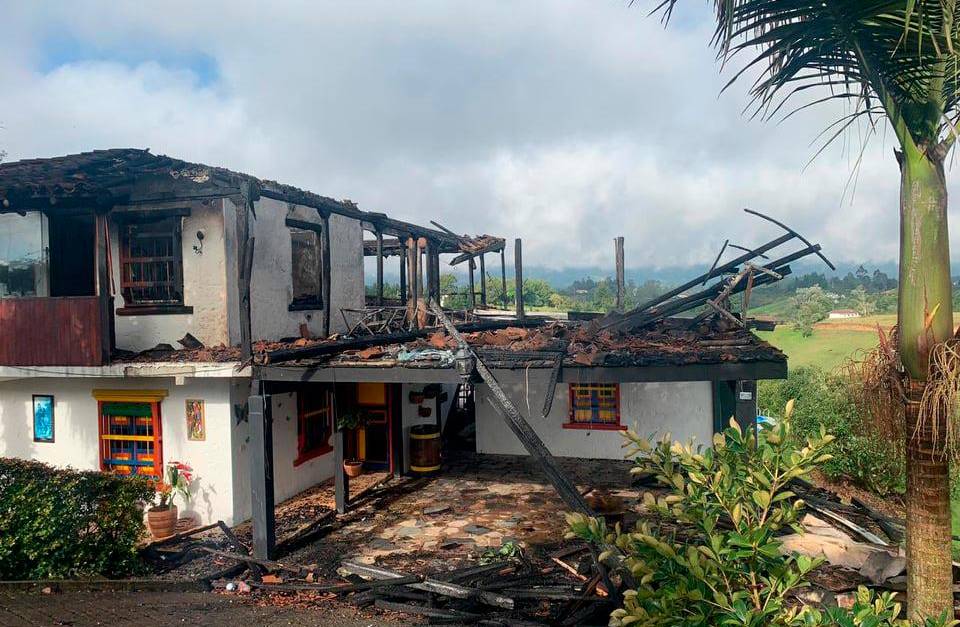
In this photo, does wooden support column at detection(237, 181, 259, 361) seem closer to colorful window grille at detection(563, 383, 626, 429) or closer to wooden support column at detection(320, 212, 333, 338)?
wooden support column at detection(320, 212, 333, 338)

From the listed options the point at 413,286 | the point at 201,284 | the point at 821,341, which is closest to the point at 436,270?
the point at 413,286

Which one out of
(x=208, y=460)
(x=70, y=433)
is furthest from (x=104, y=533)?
(x=70, y=433)

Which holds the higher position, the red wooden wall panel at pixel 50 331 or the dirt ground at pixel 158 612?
the red wooden wall panel at pixel 50 331

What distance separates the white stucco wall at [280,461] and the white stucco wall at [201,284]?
127cm

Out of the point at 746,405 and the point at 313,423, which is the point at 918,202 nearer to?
the point at 746,405

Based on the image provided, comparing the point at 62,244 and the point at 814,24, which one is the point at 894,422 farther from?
the point at 62,244

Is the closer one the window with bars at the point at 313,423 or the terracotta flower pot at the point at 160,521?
the terracotta flower pot at the point at 160,521

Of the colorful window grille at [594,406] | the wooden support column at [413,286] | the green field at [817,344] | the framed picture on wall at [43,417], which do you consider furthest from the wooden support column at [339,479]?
the green field at [817,344]

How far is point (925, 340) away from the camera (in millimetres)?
3398

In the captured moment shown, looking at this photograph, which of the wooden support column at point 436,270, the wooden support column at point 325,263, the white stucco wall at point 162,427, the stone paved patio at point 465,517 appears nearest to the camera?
the stone paved patio at point 465,517

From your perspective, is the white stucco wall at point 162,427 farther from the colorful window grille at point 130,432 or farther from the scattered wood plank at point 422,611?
the scattered wood plank at point 422,611

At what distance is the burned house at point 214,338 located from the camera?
8344mm

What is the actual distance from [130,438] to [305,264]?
4565 millimetres

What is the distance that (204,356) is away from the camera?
950 centimetres
